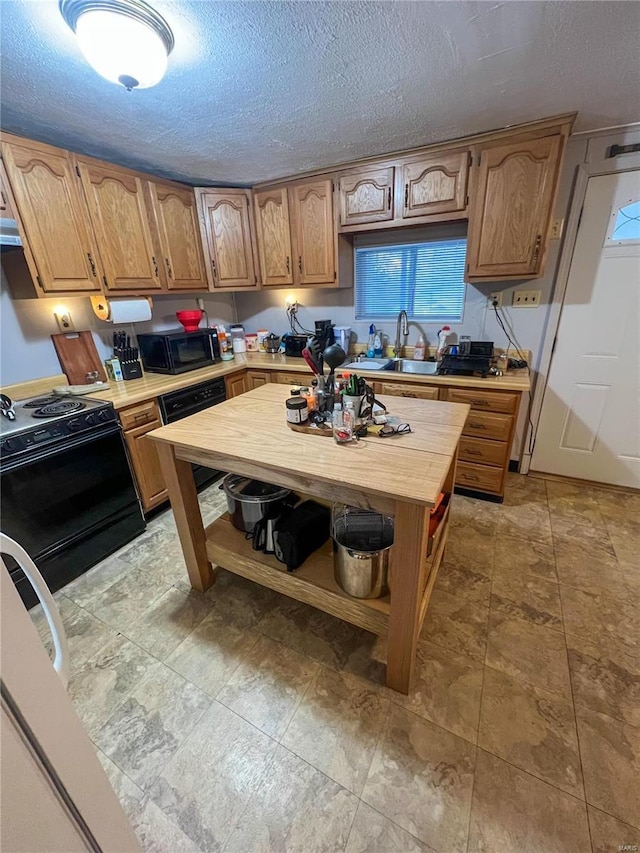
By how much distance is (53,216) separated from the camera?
1907mm

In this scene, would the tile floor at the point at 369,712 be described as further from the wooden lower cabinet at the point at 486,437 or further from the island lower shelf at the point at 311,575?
the wooden lower cabinet at the point at 486,437

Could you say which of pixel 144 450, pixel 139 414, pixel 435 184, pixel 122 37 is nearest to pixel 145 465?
pixel 144 450

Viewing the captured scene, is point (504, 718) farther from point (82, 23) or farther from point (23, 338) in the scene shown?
point (23, 338)

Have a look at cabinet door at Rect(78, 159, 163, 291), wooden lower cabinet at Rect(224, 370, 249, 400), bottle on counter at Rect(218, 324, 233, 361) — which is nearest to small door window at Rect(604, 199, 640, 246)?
wooden lower cabinet at Rect(224, 370, 249, 400)

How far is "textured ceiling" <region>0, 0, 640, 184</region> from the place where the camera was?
3.76ft

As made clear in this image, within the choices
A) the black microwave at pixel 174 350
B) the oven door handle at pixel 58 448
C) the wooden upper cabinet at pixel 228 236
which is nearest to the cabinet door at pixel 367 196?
the wooden upper cabinet at pixel 228 236

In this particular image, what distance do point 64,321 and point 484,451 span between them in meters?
2.97

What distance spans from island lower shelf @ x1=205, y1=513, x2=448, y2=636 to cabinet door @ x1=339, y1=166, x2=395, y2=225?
214cm

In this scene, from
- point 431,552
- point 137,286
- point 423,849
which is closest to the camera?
point 423,849

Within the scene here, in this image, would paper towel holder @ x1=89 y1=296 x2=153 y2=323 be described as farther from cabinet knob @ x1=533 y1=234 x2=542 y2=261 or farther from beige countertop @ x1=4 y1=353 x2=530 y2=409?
cabinet knob @ x1=533 y1=234 x2=542 y2=261

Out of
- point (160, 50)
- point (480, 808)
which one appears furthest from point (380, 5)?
point (480, 808)

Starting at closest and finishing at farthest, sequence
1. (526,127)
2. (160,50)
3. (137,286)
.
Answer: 1. (160,50)
2. (526,127)
3. (137,286)

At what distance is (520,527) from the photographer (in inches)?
86.0

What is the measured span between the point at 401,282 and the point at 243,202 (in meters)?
1.48
